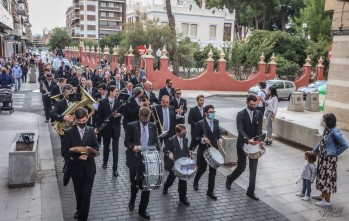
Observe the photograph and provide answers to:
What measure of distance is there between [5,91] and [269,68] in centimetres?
2050

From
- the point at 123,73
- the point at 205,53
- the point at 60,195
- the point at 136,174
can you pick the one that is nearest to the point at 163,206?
the point at 136,174

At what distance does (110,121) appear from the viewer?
26.9 ft

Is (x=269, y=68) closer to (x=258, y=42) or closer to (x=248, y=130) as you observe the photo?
(x=258, y=42)

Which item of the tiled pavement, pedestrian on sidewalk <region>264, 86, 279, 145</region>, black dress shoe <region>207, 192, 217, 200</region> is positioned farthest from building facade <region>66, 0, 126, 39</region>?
black dress shoe <region>207, 192, 217, 200</region>

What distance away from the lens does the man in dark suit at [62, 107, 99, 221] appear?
541 centimetres

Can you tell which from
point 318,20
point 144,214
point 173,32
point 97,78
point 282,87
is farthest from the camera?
point 318,20

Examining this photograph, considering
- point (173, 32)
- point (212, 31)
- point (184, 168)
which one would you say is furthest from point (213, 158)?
point (212, 31)

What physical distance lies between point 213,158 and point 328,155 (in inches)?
82.0

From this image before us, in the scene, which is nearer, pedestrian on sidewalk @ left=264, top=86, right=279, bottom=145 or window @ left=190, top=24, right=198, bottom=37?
pedestrian on sidewalk @ left=264, top=86, right=279, bottom=145

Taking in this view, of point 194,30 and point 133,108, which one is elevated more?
point 194,30

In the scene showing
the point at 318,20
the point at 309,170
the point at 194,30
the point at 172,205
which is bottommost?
the point at 172,205

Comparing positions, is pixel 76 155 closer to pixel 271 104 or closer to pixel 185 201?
pixel 185 201

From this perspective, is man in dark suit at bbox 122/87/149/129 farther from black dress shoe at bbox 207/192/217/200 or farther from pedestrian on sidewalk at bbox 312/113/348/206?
pedestrian on sidewalk at bbox 312/113/348/206

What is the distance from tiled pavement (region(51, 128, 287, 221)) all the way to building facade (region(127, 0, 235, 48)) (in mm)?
42113
